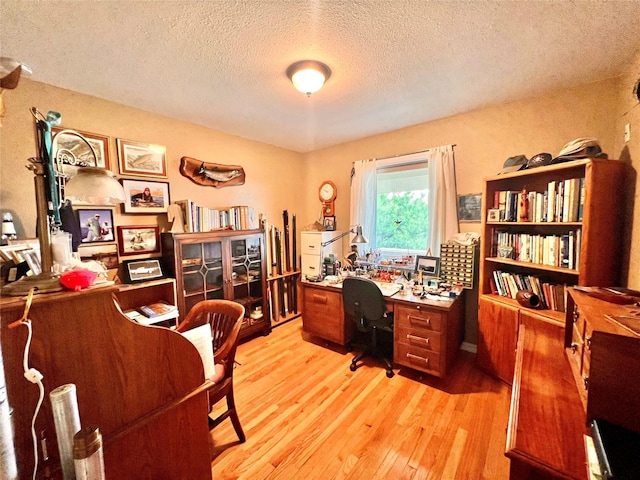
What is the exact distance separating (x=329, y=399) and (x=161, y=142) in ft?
9.19

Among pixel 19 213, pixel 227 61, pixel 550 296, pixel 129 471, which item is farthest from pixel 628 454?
pixel 19 213

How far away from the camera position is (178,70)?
1.74 m

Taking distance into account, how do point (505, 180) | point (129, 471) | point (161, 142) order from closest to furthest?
1. point (129, 471)
2. point (505, 180)
3. point (161, 142)

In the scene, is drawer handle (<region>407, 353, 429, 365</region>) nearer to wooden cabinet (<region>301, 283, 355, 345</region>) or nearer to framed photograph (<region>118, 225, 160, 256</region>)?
wooden cabinet (<region>301, 283, 355, 345</region>)

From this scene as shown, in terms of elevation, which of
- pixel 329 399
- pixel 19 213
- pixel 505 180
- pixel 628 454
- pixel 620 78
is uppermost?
pixel 620 78

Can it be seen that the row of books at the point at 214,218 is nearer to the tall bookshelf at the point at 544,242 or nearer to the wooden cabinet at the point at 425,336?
the wooden cabinet at the point at 425,336

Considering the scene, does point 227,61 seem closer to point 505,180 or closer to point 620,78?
point 505,180

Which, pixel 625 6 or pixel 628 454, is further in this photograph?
pixel 625 6

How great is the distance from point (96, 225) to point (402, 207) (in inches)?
A: 120

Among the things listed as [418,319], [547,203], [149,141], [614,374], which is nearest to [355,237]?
[418,319]

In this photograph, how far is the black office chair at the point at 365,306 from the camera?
2.21 metres

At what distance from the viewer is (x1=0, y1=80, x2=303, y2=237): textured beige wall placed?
1.78 m

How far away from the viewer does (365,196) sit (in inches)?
126

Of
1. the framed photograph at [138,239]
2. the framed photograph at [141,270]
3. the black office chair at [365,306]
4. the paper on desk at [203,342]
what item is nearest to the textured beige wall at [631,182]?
the black office chair at [365,306]
